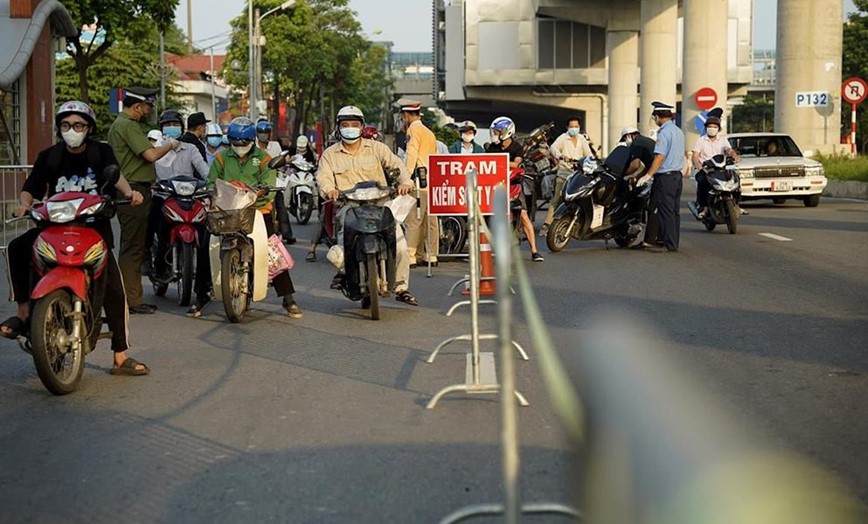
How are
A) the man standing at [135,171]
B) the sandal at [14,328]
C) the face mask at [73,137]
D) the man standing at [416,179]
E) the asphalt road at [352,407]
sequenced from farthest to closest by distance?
1. the man standing at [416,179]
2. the man standing at [135,171]
3. the face mask at [73,137]
4. the sandal at [14,328]
5. the asphalt road at [352,407]

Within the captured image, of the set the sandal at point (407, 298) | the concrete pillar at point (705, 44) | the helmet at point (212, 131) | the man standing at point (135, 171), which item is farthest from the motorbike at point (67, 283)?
the concrete pillar at point (705, 44)

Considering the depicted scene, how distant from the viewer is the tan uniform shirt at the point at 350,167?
11.9 meters

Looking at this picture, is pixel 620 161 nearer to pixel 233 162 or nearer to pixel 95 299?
pixel 233 162

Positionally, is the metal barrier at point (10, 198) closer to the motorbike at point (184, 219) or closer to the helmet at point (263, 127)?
the helmet at point (263, 127)

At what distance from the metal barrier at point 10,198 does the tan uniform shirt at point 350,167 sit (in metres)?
6.06

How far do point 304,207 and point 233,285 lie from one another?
560 inches

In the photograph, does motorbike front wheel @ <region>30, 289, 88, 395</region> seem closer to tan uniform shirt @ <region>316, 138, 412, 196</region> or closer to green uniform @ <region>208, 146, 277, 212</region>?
green uniform @ <region>208, 146, 277, 212</region>

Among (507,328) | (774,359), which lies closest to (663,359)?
(507,328)

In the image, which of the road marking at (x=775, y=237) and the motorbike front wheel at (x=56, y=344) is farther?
the road marking at (x=775, y=237)

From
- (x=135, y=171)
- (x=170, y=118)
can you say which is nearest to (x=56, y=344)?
(x=135, y=171)

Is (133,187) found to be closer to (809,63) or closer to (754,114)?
(809,63)

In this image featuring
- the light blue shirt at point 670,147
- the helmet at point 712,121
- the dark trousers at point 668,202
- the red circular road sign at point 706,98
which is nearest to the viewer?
the light blue shirt at point 670,147

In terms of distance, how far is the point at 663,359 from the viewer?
2.42 m

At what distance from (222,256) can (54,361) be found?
3176 millimetres
